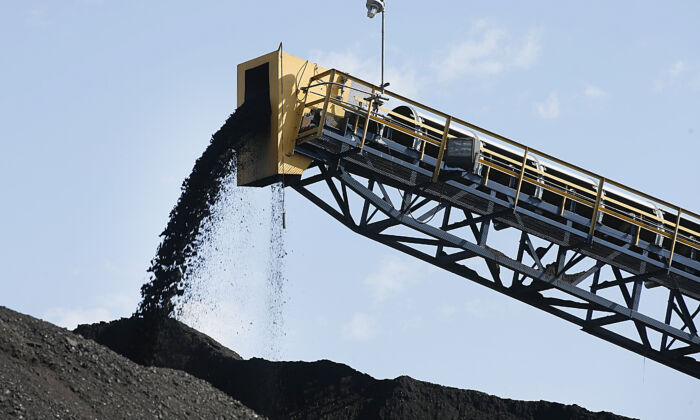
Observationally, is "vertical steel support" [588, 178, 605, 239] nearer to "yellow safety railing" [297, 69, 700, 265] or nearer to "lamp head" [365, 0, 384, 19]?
"yellow safety railing" [297, 69, 700, 265]

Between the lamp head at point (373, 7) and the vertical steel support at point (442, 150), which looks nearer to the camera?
the vertical steel support at point (442, 150)

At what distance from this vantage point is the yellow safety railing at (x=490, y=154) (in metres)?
15.2

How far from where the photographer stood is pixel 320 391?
17453 millimetres

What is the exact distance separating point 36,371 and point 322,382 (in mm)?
5528

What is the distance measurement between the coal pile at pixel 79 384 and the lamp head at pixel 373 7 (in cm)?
601

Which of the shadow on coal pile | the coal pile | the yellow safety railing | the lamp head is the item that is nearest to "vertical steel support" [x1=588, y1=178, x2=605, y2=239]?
the yellow safety railing

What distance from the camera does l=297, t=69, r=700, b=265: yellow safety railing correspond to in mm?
15211

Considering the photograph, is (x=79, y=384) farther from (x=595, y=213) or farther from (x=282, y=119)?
(x=595, y=213)

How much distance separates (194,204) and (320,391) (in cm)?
392

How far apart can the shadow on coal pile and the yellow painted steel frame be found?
128 inches

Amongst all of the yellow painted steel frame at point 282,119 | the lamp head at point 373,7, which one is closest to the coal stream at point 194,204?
the yellow painted steel frame at point 282,119

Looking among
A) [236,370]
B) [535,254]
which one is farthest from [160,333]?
[535,254]

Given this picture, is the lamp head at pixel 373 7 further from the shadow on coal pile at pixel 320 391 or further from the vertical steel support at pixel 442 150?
the shadow on coal pile at pixel 320 391

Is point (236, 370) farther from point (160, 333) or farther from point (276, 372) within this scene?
point (160, 333)
